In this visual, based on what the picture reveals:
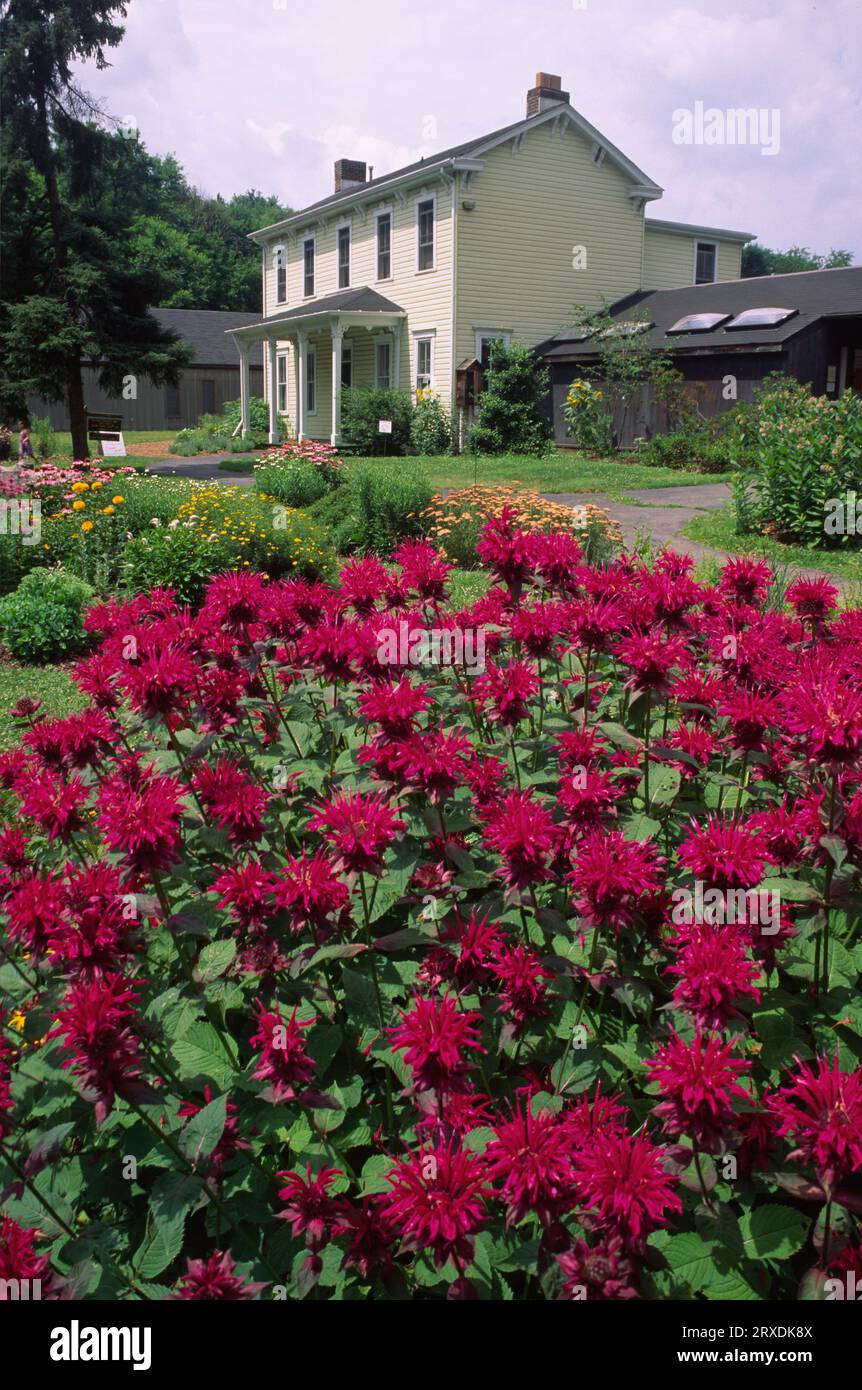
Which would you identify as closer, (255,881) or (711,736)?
(255,881)

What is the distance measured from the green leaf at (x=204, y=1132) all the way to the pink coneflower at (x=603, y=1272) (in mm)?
722

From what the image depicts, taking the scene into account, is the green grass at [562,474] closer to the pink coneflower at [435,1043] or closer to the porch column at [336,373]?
the porch column at [336,373]

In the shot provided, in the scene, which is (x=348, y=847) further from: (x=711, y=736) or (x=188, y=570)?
(x=188, y=570)

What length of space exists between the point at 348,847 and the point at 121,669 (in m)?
1.26

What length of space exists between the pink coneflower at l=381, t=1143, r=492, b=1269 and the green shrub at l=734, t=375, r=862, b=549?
11.9 meters

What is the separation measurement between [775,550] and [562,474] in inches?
343

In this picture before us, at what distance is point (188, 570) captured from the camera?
10000mm

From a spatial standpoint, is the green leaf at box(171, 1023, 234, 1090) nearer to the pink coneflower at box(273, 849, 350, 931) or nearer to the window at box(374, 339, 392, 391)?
the pink coneflower at box(273, 849, 350, 931)

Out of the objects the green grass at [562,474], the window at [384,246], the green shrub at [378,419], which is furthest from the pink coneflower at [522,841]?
the window at [384,246]

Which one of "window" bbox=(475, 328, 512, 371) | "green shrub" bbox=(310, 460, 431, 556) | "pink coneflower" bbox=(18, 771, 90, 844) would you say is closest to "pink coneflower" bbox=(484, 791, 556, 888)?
"pink coneflower" bbox=(18, 771, 90, 844)

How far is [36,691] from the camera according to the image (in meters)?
8.00

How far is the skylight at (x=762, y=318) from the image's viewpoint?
2281 centimetres

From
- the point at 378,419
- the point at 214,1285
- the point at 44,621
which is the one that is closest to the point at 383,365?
the point at 378,419
